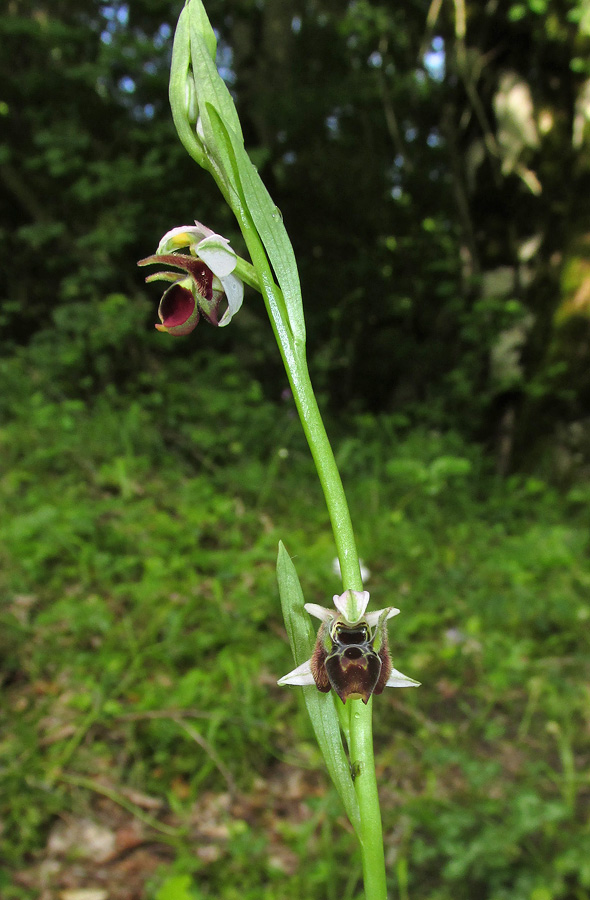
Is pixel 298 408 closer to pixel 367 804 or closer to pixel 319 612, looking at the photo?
pixel 319 612

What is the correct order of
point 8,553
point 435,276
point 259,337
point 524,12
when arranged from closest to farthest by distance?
point 8,553 < point 524,12 < point 259,337 < point 435,276

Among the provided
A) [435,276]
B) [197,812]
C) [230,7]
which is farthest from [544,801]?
[230,7]

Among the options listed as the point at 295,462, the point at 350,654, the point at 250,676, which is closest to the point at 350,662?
the point at 350,654

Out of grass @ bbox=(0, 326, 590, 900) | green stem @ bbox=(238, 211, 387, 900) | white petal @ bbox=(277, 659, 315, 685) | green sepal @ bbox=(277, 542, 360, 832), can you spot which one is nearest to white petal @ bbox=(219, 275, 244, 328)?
green stem @ bbox=(238, 211, 387, 900)

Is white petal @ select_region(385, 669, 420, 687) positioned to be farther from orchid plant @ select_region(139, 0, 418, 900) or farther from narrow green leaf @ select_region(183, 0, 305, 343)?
narrow green leaf @ select_region(183, 0, 305, 343)

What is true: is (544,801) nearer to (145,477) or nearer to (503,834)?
(503,834)

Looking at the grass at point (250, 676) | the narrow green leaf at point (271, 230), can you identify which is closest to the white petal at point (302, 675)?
the narrow green leaf at point (271, 230)
